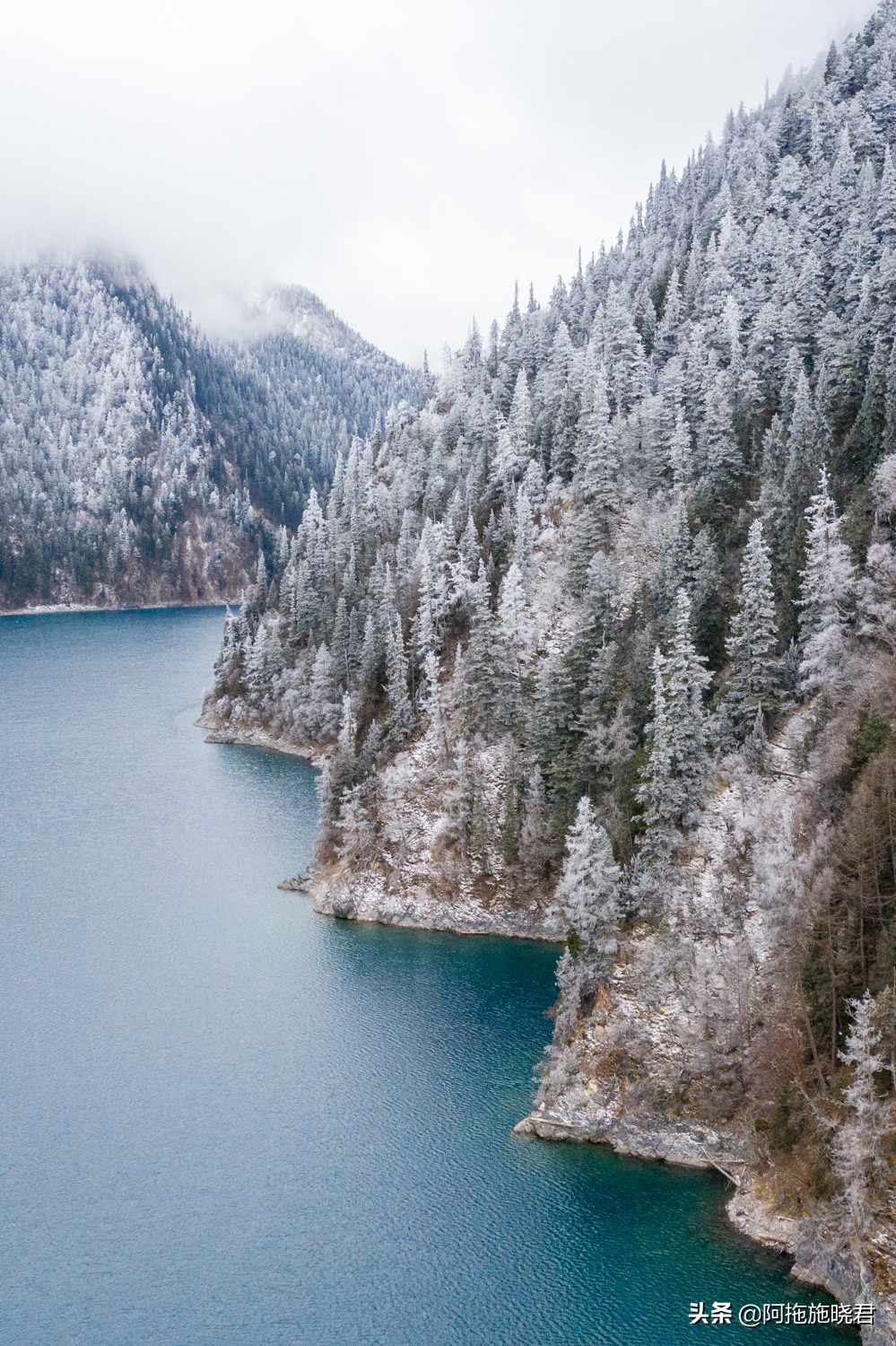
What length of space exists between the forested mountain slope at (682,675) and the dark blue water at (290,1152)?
14.0ft

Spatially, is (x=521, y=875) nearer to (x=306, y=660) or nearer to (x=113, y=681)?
(x=306, y=660)

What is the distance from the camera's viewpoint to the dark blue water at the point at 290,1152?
125ft

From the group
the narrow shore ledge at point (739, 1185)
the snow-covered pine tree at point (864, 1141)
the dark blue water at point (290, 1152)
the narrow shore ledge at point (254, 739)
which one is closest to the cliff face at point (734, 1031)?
the narrow shore ledge at point (739, 1185)

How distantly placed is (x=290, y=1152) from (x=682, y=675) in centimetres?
3669

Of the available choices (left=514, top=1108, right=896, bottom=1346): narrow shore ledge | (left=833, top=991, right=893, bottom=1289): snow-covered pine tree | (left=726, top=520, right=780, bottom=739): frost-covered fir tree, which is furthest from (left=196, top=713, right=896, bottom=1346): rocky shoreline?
(left=726, top=520, right=780, bottom=739): frost-covered fir tree

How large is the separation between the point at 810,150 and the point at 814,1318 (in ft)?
401

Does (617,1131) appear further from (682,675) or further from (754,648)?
(754,648)

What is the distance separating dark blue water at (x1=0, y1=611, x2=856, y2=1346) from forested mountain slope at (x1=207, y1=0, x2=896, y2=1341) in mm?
4266

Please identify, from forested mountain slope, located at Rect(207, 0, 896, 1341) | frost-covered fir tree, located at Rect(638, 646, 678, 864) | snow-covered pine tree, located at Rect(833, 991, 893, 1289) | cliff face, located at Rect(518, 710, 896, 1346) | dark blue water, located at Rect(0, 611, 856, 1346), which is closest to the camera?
snow-covered pine tree, located at Rect(833, 991, 893, 1289)

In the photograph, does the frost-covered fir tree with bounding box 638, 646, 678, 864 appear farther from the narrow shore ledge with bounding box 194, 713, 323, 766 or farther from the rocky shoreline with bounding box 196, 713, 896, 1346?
the narrow shore ledge with bounding box 194, 713, 323, 766

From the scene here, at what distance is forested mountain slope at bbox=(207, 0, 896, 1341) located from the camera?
43.3 meters

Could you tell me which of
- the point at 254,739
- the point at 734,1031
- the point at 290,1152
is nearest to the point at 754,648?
the point at 734,1031

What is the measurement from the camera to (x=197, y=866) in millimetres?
87062

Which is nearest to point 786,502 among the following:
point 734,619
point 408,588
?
point 734,619
